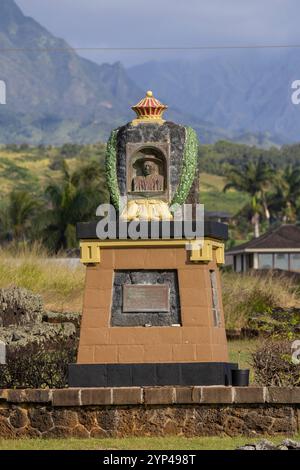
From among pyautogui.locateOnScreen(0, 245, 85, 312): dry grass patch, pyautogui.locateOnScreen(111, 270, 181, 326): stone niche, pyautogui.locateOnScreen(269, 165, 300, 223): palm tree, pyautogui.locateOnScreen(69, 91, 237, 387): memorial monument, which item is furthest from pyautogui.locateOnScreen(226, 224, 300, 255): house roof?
pyautogui.locateOnScreen(111, 270, 181, 326): stone niche

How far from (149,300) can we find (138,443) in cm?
251

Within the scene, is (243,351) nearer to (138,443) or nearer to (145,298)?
(145,298)

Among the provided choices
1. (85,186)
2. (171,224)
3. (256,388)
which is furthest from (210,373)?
(85,186)

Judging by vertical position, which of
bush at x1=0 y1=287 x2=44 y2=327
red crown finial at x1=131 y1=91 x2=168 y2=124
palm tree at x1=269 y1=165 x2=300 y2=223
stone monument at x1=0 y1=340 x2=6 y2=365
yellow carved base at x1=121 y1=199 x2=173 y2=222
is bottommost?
stone monument at x1=0 y1=340 x2=6 y2=365

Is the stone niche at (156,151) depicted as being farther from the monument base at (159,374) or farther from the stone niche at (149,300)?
the monument base at (159,374)

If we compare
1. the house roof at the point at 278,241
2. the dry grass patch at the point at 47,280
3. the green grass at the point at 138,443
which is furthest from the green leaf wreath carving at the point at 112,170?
the house roof at the point at 278,241

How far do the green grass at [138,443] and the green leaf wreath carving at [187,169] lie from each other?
3.66 metres

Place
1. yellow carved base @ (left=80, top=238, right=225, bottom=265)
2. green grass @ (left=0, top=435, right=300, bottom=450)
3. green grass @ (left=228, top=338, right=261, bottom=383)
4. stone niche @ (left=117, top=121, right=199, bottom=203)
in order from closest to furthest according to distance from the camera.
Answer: green grass @ (left=0, top=435, right=300, bottom=450) → yellow carved base @ (left=80, top=238, right=225, bottom=265) → stone niche @ (left=117, top=121, right=199, bottom=203) → green grass @ (left=228, top=338, right=261, bottom=383)

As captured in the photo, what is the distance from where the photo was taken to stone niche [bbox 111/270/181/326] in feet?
54.2

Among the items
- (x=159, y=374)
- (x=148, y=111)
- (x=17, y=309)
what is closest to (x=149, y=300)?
(x=159, y=374)

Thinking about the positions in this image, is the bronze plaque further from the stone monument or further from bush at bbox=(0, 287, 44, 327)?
bush at bbox=(0, 287, 44, 327)

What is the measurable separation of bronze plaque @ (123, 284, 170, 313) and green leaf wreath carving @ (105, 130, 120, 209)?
1423 mm

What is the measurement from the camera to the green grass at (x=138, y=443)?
564 inches

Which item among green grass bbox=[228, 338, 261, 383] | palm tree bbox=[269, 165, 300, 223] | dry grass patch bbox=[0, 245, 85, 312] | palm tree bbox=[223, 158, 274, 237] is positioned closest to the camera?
green grass bbox=[228, 338, 261, 383]
